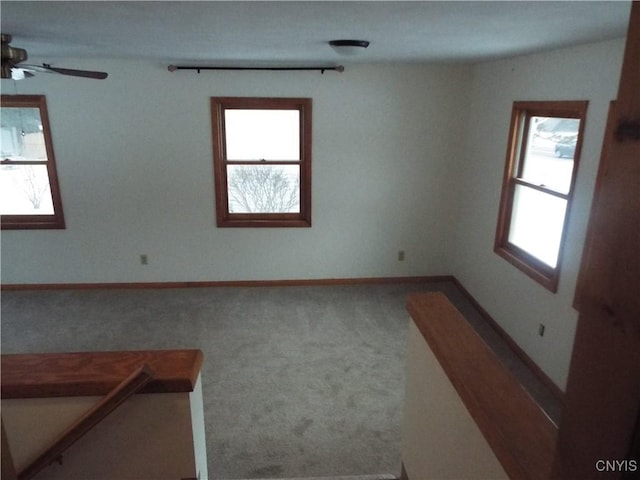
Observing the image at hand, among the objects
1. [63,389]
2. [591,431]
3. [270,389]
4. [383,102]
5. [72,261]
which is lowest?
[270,389]

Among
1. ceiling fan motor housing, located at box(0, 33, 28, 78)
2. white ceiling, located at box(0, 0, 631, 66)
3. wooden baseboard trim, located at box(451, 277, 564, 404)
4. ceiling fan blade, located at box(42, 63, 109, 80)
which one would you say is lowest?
wooden baseboard trim, located at box(451, 277, 564, 404)

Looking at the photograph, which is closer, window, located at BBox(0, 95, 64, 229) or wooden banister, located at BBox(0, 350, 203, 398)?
wooden banister, located at BBox(0, 350, 203, 398)

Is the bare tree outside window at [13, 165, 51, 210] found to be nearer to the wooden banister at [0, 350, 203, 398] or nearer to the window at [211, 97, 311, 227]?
the window at [211, 97, 311, 227]

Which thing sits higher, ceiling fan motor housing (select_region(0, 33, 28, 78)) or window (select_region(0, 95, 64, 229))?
ceiling fan motor housing (select_region(0, 33, 28, 78))

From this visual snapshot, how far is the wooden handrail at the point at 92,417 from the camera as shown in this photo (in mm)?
1268

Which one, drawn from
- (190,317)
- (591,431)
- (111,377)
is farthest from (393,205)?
(591,431)

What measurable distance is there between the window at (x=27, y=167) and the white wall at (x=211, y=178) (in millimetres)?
99

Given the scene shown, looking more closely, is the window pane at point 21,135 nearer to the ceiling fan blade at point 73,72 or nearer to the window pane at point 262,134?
the window pane at point 262,134

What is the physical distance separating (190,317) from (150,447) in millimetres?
2878

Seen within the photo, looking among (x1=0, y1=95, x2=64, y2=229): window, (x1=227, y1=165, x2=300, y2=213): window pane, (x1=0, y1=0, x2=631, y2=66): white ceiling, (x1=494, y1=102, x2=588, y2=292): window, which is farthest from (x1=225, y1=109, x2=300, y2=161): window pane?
(x1=494, y1=102, x2=588, y2=292): window

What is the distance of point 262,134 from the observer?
14.9 ft

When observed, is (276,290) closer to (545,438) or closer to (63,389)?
(63,389)

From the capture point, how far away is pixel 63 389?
130cm

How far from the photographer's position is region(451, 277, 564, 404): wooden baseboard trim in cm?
308
